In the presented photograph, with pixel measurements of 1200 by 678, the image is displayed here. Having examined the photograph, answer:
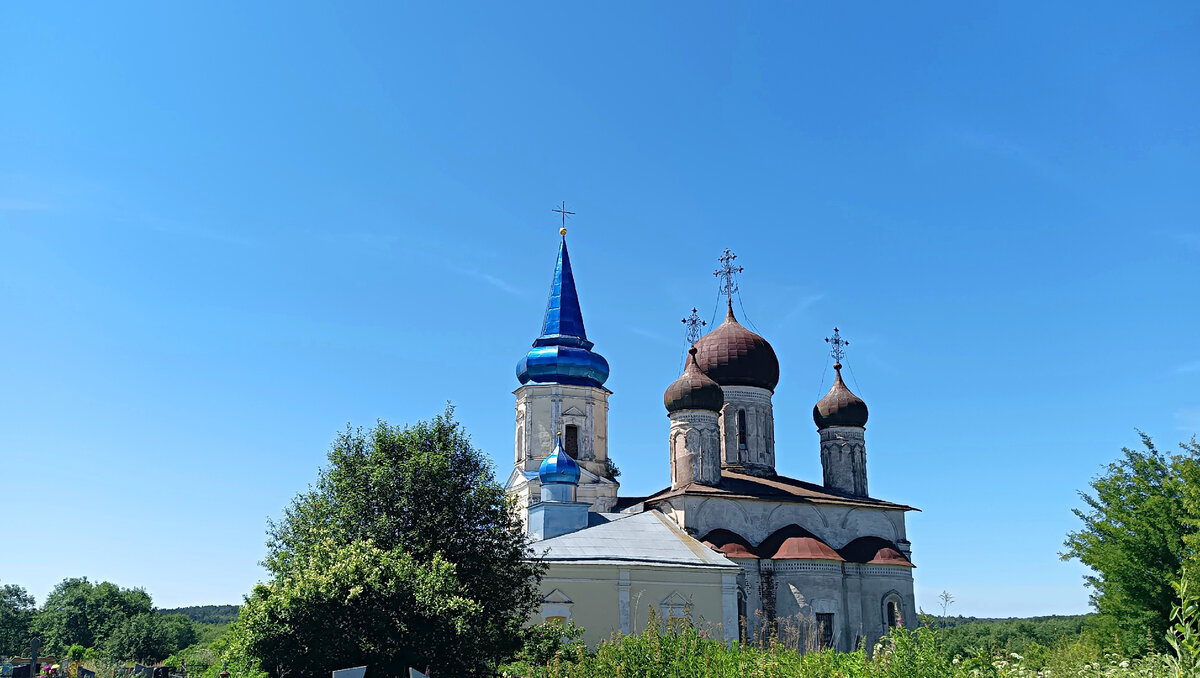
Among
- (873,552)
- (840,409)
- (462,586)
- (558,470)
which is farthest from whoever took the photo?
(840,409)

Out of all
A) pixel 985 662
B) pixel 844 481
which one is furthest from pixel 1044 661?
pixel 844 481

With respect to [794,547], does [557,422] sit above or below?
above

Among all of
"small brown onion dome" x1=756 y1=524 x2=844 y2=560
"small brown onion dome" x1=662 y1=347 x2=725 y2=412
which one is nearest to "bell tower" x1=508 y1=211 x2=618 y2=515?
"small brown onion dome" x1=662 y1=347 x2=725 y2=412

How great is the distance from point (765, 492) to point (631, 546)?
7355mm

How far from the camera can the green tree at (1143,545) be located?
1658 centimetres

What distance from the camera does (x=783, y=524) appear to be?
3097 centimetres

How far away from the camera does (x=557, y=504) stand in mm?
27734

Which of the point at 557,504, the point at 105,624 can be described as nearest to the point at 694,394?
the point at 557,504

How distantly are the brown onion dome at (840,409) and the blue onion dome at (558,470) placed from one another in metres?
12.4

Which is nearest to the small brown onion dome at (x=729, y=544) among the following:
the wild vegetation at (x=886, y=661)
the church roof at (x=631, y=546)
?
the church roof at (x=631, y=546)

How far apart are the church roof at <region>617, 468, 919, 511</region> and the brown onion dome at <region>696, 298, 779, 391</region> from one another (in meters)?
3.76

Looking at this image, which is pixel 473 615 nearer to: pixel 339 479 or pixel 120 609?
pixel 339 479

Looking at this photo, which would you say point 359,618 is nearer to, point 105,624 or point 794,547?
point 794,547

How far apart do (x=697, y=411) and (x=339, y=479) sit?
16742mm
